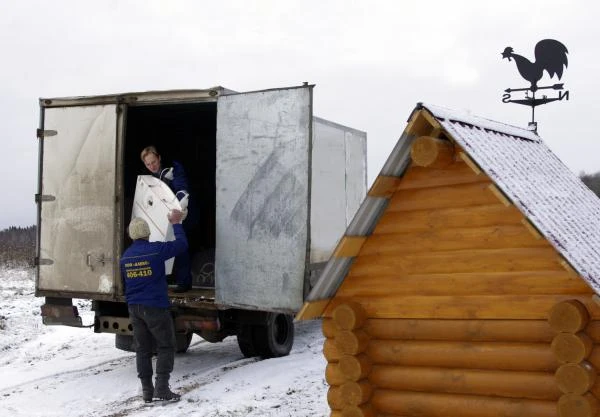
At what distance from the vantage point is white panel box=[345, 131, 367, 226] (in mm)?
10008

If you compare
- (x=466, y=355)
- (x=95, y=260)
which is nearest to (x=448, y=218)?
(x=466, y=355)

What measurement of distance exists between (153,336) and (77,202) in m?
2.24

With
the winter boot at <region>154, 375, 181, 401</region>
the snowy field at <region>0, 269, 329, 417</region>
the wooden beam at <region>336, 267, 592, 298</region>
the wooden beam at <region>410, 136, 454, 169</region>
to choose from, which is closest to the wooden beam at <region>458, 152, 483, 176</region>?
the wooden beam at <region>410, 136, 454, 169</region>

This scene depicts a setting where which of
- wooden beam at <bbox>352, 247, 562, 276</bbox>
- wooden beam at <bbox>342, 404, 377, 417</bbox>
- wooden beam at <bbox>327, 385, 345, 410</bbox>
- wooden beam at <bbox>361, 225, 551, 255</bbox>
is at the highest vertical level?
wooden beam at <bbox>361, 225, 551, 255</bbox>

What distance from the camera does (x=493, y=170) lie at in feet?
15.6

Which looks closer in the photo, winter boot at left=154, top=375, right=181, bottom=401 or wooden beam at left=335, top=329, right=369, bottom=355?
wooden beam at left=335, top=329, right=369, bottom=355

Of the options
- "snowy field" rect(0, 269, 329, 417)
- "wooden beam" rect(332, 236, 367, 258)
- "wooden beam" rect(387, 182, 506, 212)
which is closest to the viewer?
"wooden beam" rect(387, 182, 506, 212)

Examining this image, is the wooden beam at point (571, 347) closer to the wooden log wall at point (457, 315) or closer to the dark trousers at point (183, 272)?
the wooden log wall at point (457, 315)

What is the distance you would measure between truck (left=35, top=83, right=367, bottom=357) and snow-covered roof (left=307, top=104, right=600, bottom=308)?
2.50m

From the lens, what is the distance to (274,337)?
955cm

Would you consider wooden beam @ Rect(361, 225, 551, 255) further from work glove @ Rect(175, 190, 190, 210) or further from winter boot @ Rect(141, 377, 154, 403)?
work glove @ Rect(175, 190, 190, 210)

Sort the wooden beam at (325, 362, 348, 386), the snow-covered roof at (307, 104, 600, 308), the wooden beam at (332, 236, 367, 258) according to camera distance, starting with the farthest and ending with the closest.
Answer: the wooden beam at (325, 362, 348, 386), the wooden beam at (332, 236, 367, 258), the snow-covered roof at (307, 104, 600, 308)

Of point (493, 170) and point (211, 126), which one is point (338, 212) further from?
point (493, 170)

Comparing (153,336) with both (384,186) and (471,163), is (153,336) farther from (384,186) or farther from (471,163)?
(471,163)
